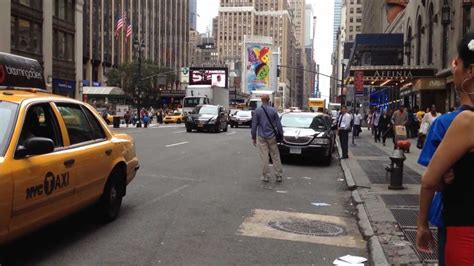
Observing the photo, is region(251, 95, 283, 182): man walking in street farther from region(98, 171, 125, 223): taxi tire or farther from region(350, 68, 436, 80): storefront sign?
region(350, 68, 436, 80): storefront sign

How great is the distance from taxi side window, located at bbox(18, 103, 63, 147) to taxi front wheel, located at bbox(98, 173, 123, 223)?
1.32 metres

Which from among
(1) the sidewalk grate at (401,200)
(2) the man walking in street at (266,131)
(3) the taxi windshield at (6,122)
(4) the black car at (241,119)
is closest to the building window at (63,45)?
(4) the black car at (241,119)

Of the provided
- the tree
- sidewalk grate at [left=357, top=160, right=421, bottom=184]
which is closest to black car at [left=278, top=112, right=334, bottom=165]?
sidewalk grate at [left=357, top=160, right=421, bottom=184]

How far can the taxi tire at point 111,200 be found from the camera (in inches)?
268

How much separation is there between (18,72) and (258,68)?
530 feet

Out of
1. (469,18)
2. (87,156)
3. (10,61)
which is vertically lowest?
(87,156)

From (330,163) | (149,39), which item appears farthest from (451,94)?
(149,39)

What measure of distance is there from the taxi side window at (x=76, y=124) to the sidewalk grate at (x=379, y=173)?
265 inches

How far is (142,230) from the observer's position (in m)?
6.64

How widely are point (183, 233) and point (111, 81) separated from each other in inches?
3201

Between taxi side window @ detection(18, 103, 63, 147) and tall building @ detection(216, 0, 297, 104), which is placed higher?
tall building @ detection(216, 0, 297, 104)

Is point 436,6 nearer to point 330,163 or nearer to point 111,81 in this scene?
point 330,163

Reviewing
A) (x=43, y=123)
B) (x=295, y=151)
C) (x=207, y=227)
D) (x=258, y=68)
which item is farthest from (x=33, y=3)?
(x=258, y=68)

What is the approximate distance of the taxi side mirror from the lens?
15.5 feet
